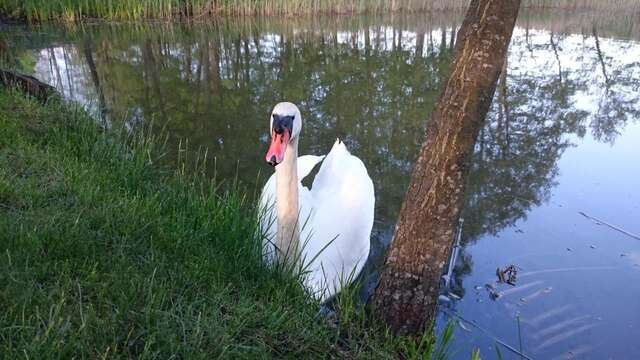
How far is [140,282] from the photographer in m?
2.06

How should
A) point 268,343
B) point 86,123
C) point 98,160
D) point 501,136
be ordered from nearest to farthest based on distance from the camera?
point 268,343 < point 98,160 < point 86,123 < point 501,136

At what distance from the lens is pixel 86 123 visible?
457cm

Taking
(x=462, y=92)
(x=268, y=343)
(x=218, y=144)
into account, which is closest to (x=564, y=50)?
(x=218, y=144)

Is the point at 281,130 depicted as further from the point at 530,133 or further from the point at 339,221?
the point at 530,133

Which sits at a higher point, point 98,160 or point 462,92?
point 462,92

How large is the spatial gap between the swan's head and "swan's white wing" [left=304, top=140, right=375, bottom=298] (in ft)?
2.23

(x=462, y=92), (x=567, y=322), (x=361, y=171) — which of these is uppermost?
(x=462, y=92)

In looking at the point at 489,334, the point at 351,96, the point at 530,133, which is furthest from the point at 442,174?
the point at 351,96

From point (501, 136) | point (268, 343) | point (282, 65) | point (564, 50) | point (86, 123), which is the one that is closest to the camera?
point (268, 343)

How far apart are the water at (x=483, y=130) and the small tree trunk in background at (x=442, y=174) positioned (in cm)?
34

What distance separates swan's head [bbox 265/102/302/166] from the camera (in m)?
3.01

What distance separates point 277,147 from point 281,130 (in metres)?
0.13

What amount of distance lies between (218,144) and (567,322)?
14.7 feet

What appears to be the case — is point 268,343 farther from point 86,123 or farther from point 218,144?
point 218,144
